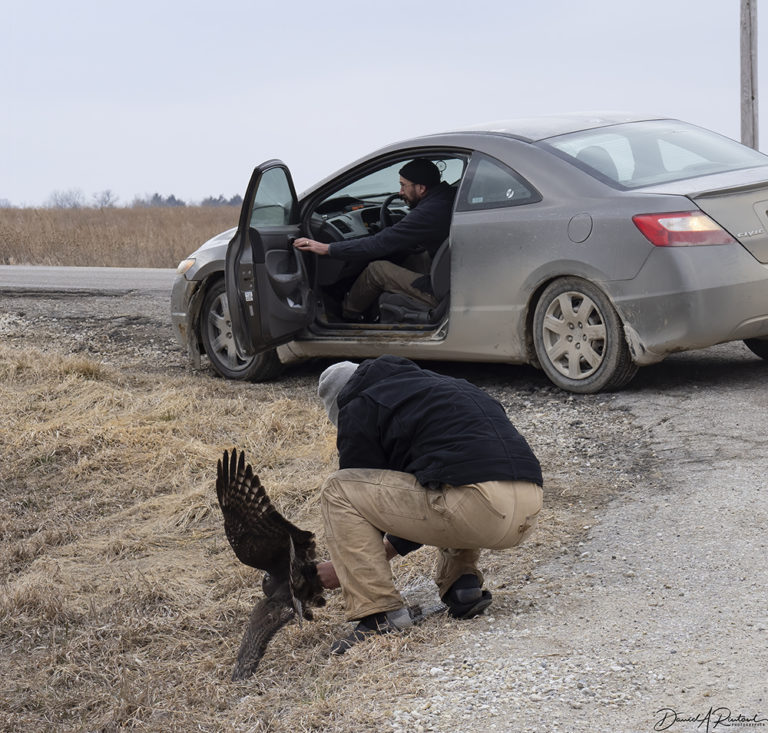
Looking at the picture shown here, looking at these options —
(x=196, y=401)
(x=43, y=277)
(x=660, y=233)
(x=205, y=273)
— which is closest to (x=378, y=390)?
(x=660, y=233)

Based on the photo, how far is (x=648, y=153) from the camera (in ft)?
22.5

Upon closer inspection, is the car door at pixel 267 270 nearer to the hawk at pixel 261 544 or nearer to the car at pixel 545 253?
the car at pixel 545 253

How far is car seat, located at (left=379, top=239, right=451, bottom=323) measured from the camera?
720 centimetres

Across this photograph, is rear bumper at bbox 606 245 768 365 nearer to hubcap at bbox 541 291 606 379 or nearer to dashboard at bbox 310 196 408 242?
hubcap at bbox 541 291 606 379

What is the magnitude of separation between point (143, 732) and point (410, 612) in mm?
1041

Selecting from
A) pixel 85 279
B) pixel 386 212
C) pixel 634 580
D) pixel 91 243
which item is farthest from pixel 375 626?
pixel 91 243

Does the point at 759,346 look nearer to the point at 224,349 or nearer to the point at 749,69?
the point at 224,349

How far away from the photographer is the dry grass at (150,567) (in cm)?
381

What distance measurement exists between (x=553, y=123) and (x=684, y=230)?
151 cm

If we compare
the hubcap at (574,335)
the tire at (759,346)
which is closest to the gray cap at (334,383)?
the hubcap at (574,335)

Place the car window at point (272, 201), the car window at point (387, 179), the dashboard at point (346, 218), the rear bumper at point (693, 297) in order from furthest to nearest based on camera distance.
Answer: the dashboard at point (346, 218) → the car window at point (387, 179) → the car window at point (272, 201) → the rear bumper at point (693, 297)

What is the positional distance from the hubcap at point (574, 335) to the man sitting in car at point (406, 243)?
1.05 meters

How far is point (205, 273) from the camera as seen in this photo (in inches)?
323
